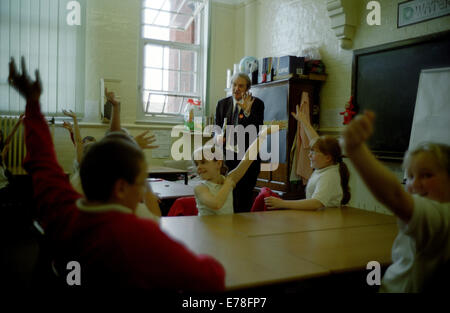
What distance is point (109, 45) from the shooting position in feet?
17.6

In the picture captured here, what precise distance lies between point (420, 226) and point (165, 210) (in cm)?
215

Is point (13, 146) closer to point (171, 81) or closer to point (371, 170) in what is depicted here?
point (171, 81)

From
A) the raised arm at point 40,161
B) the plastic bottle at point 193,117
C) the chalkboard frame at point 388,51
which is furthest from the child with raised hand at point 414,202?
the plastic bottle at point 193,117

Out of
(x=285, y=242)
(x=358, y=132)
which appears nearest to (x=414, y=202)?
(x=358, y=132)

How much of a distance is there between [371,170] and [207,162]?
1.27 m

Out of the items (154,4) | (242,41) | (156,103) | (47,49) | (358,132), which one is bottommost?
(358,132)

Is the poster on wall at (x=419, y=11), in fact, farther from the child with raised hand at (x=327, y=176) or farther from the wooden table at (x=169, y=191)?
the wooden table at (x=169, y=191)

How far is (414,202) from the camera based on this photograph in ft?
3.32

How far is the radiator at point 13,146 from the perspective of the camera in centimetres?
479

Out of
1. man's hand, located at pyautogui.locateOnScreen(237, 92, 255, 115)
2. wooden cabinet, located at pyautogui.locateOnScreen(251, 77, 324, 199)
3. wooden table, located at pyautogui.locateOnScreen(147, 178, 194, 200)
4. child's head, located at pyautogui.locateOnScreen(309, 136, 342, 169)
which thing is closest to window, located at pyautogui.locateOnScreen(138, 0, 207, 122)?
wooden cabinet, located at pyautogui.locateOnScreen(251, 77, 324, 199)

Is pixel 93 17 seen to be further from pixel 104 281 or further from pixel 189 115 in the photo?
pixel 104 281

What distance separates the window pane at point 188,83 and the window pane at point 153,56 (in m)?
0.44

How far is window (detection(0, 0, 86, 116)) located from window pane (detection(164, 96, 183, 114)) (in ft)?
4.43

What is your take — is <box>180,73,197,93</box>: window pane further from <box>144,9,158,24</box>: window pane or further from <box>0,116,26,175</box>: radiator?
<box>0,116,26,175</box>: radiator
